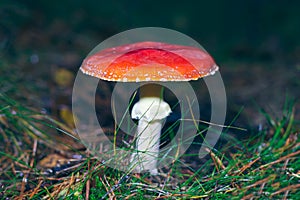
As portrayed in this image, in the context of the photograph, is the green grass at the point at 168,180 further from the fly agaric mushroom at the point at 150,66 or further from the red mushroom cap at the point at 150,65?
the red mushroom cap at the point at 150,65

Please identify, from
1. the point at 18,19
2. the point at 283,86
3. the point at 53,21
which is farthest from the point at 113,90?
the point at 53,21

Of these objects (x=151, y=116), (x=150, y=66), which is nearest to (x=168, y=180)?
(x=151, y=116)

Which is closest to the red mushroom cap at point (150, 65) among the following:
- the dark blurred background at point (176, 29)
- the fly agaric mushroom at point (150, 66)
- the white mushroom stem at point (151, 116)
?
the fly agaric mushroom at point (150, 66)

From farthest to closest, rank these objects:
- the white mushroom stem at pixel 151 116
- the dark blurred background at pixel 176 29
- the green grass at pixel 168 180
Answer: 1. the dark blurred background at pixel 176 29
2. the white mushroom stem at pixel 151 116
3. the green grass at pixel 168 180

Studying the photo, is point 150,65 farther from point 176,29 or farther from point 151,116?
point 176,29

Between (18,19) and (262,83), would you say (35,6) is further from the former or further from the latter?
(262,83)

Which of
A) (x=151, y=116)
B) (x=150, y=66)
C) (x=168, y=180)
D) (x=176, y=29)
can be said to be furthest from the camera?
(x=176, y=29)
